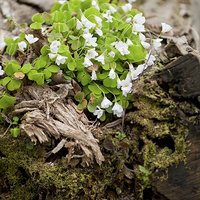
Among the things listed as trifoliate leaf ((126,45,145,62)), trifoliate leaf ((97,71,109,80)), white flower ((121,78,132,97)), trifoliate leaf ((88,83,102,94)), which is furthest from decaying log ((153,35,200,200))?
trifoliate leaf ((88,83,102,94))

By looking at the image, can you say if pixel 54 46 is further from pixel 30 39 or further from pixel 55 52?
pixel 30 39

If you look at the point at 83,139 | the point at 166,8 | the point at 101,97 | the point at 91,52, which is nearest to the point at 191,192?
the point at 83,139

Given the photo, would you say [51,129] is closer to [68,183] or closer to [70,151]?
[70,151]

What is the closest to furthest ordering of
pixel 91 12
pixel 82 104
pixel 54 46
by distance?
pixel 54 46 → pixel 82 104 → pixel 91 12

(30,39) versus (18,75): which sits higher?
(30,39)

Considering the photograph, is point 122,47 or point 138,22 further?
point 138,22

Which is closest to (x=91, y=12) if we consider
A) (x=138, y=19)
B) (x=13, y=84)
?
(x=138, y=19)
